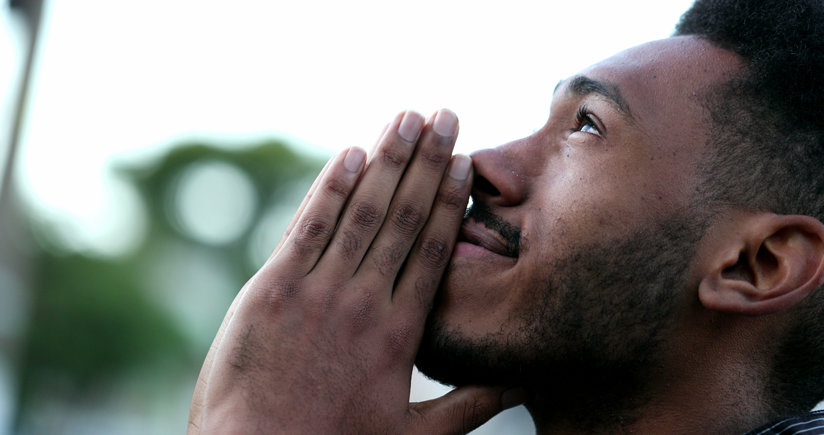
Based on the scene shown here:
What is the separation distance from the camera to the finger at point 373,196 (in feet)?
6.87

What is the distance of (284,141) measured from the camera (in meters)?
44.5

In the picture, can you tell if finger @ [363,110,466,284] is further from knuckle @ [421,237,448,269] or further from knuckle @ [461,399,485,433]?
knuckle @ [461,399,485,433]

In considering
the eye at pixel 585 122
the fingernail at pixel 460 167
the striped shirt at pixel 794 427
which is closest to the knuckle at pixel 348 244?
the fingernail at pixel 460 167

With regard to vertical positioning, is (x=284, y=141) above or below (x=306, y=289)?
above

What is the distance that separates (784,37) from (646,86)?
0.48 metres

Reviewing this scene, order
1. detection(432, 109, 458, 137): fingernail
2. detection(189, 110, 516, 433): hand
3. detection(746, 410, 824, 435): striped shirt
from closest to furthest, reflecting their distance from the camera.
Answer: detection(746, 410, 824, 435): striped shirt
detection(189, 110, 516, 433): hand
detection(432, 109, 458, 137): fingernail

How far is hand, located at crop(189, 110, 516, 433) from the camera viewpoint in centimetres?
196

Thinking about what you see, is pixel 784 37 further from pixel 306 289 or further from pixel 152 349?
pixel 152 349

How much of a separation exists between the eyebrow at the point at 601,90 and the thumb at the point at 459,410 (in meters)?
0.88

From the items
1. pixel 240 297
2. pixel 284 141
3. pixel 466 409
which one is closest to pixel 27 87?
pixel 240 297

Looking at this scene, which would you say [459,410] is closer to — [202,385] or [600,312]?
[600,312]

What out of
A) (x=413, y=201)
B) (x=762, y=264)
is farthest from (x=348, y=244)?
(x=762, y=264)

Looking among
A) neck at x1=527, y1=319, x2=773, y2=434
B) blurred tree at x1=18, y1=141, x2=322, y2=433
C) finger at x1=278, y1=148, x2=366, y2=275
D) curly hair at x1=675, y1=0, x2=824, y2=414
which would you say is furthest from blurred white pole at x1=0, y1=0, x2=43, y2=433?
curly hair at x1=675, y1=0, x2=824, y2=414

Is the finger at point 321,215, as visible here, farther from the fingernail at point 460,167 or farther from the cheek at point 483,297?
the cheek at point 483,297
